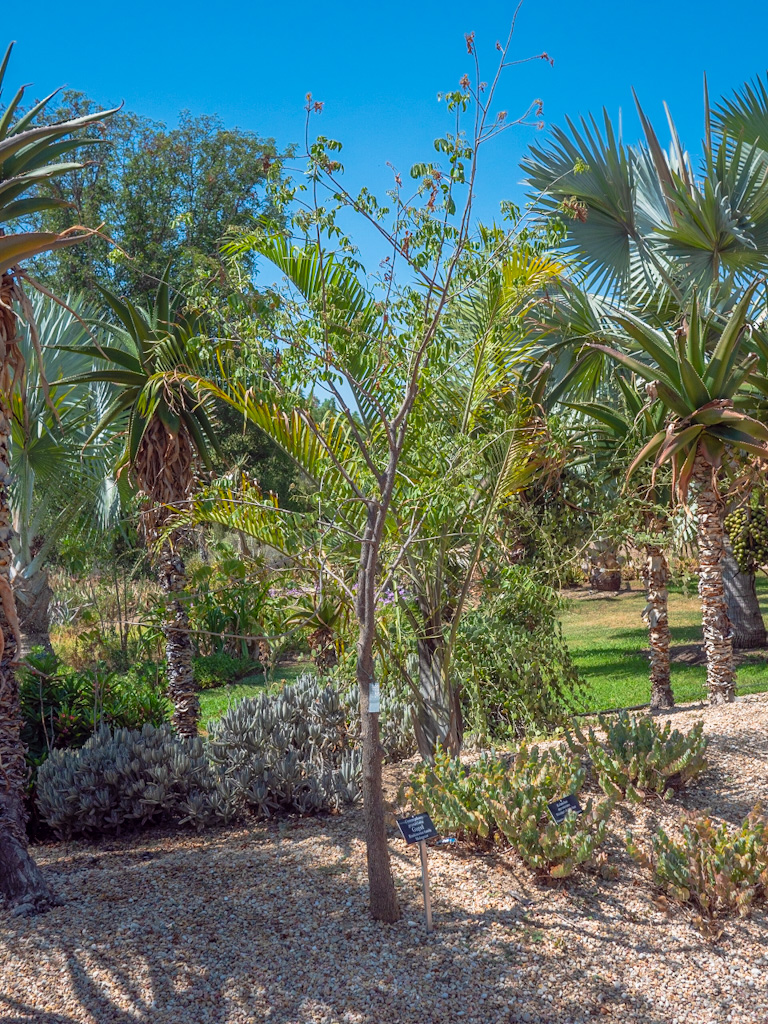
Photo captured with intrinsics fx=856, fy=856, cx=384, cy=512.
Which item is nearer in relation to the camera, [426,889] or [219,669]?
[426,889]

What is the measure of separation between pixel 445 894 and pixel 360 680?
4.13ft

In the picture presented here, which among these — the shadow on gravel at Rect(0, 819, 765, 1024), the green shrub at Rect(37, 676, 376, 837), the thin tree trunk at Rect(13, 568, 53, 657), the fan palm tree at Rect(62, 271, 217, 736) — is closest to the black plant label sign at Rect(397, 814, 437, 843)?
the shadow on gravel at Rect(0, 819, 765, 1024)

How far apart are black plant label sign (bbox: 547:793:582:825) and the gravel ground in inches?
13.7

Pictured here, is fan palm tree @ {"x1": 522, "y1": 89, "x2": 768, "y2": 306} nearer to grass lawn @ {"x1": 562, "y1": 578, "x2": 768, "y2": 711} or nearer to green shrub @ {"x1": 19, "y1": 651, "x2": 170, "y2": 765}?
grass lawn @ {"x1": 562, "y1": 578, "x2": 768, "y2": 711}

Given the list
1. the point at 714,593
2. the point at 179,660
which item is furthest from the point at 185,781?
the point at 714,593

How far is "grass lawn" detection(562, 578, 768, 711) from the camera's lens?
32.8ft

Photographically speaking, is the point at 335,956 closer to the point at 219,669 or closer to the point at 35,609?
the point at 219,669

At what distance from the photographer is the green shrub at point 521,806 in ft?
13.7

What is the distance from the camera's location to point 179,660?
7.66m

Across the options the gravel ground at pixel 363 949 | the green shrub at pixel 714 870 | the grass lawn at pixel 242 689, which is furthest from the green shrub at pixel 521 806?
the grass lawn at pixel 242 689

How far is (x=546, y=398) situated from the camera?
8.21 metres

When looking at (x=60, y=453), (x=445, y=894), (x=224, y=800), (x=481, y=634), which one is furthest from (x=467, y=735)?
(x=60, y=453)

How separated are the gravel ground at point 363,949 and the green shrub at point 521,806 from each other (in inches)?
6.6

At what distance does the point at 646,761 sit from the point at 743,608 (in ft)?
28.5
